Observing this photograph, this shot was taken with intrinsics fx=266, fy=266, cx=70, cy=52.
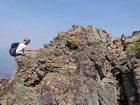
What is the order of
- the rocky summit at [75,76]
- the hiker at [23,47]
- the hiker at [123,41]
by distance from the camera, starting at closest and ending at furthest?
the rocky summit at [75,76] < the hiker at [23,47] < the hiker at [123,41]

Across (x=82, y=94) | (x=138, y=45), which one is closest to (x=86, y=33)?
(x=138, y=45)

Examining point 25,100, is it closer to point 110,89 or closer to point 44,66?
point 44,66

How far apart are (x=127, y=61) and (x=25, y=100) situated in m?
15.4

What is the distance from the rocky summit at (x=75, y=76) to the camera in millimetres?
30375

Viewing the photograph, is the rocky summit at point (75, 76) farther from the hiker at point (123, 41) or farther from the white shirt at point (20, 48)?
the hiker at point (123, 41)

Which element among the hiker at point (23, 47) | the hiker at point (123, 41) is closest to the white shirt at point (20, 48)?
the hiker at point (23, 47)

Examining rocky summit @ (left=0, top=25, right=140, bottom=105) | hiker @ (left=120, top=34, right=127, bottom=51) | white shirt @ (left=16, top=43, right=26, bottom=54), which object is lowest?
rocky summit @ (left=0, top=25, right=140, bottom=105)

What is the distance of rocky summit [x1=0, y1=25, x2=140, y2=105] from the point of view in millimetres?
30375

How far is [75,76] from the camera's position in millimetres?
32719

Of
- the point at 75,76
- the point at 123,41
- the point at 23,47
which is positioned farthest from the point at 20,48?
the point at 123,41

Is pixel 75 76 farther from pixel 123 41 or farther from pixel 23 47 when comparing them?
pixel 123 41

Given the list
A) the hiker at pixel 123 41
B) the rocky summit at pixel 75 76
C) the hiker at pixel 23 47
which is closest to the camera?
the rocky summit at pixel 75 76

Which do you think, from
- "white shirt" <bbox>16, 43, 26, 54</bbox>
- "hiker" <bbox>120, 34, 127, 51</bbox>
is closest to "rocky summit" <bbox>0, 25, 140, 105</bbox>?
"white shirt" <bbox>16, 43, 26, 54</bbox>

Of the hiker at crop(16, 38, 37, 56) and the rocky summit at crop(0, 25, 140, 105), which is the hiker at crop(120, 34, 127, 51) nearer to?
the rocky summit at crop(0, 25, 140, 105)
